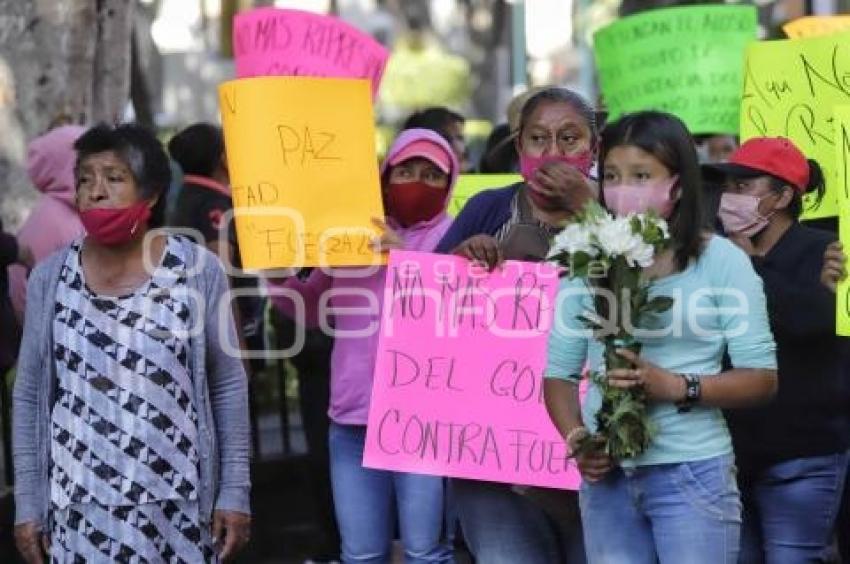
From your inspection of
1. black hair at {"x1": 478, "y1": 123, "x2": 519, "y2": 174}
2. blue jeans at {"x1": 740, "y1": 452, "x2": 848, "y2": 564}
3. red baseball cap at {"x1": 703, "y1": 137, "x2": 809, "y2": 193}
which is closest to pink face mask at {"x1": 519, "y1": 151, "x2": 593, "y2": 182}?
red baseball cap at {"x1": 703, "y1": 137, "x2": 809, "y2": 193}

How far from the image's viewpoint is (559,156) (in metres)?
6.15

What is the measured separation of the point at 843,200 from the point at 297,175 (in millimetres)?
1889

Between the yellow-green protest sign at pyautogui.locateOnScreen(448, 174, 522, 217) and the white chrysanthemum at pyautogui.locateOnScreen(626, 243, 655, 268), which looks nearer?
the white chrysanthemum at pyautogui.locateOnScreen(626, 243, 655, 268)

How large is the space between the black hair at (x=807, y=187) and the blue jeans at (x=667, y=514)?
1696 mm

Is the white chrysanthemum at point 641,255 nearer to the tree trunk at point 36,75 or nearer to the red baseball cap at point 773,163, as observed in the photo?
the red baseball cap at point 773,163

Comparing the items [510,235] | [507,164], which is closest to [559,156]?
[510,235]

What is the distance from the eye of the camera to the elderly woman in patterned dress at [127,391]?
5656mm

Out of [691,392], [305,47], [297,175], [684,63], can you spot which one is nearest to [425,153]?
[297,175]

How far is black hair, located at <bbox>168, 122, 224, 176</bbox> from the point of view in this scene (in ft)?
31.7

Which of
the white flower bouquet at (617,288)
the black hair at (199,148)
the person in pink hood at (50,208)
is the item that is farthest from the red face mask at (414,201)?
the black hair at (199,148)

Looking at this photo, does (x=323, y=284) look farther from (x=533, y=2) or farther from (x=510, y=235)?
(x=533, y=2)

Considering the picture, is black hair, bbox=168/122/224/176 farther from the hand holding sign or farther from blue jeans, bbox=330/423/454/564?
the hand holding sign

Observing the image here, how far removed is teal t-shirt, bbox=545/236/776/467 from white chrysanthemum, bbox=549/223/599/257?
0.78ft

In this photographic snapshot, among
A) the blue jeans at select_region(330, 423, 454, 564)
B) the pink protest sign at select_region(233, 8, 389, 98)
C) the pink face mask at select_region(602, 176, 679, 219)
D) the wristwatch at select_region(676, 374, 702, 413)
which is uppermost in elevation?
the pink protest sign at select_region(233, 8, 389, 98)
